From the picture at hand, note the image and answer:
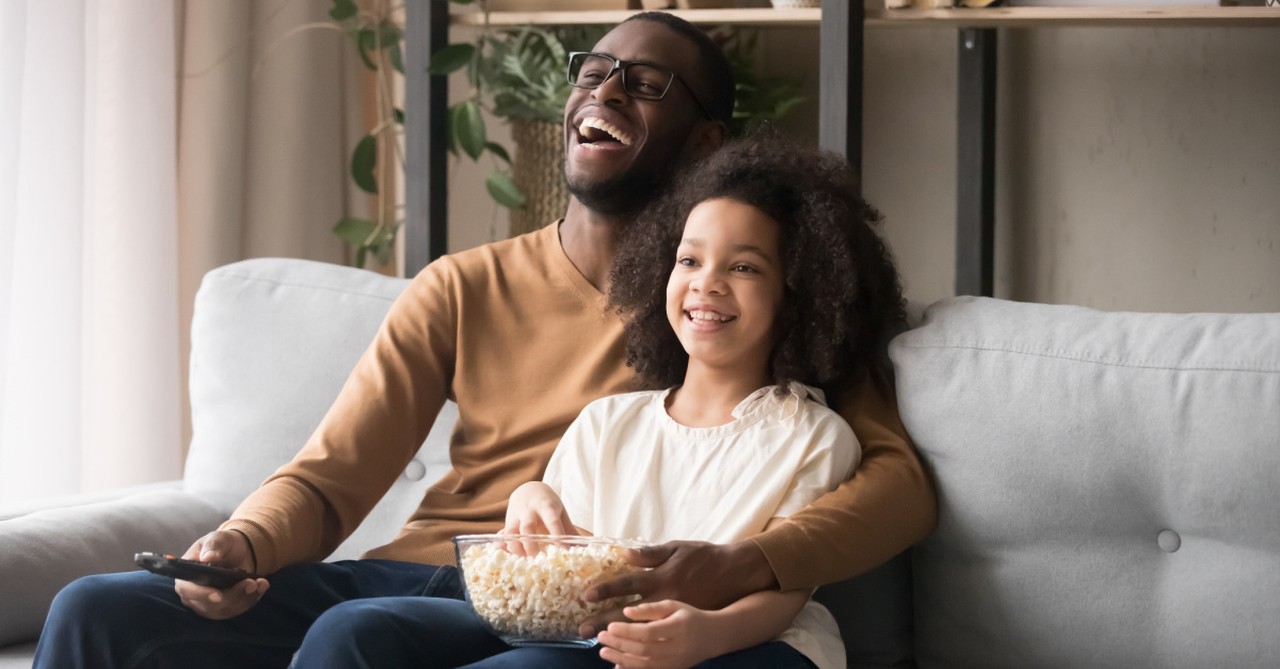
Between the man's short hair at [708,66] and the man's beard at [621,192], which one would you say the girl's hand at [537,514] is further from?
the man's short hair at [708,66]

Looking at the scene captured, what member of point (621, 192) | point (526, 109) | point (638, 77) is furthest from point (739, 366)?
point (526, 109)

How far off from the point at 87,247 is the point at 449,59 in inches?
28.2

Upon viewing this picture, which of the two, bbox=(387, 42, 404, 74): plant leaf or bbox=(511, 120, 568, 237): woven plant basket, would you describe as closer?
bbox=(511, 120, 568, 237): woven plant basket

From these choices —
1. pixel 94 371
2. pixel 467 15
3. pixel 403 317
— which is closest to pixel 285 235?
pixel 94 371

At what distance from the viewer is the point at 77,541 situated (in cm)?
163

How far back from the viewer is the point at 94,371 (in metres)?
2.30

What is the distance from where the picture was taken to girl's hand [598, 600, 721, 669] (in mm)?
1153

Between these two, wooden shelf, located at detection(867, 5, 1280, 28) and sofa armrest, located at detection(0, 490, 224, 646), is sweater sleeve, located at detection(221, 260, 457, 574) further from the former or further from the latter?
wooden shelf, located at detection(867, 5, 1280, 28)

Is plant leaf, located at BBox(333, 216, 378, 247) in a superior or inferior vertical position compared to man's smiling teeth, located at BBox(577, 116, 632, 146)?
inferior

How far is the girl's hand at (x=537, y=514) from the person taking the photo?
4.36ft

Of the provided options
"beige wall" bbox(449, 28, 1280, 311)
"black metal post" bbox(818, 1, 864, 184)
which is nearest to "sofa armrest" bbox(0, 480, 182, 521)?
"black metal post" bbox(818, 1, 864, 184)

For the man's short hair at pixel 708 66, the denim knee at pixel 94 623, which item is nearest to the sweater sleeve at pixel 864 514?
the man's short hair at pixel 708 66

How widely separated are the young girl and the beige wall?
876mm

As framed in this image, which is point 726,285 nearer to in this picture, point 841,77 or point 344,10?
point 841,77
